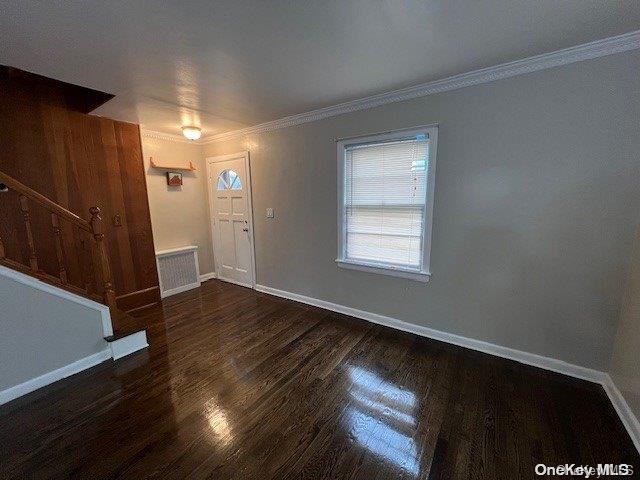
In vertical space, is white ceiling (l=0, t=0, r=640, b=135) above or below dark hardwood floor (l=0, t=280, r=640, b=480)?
above

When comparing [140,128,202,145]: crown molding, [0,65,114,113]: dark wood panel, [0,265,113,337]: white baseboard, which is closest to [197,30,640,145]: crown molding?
[140,128,202,145]: crown molding

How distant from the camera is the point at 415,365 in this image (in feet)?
7.26

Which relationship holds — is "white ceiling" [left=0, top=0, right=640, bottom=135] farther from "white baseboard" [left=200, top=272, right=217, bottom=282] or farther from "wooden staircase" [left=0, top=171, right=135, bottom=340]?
"white baseboard" [left=200, top=272, right=217, bottom=282]

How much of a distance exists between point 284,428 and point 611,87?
3067mm

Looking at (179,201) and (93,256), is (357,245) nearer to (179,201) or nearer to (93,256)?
(93,256)

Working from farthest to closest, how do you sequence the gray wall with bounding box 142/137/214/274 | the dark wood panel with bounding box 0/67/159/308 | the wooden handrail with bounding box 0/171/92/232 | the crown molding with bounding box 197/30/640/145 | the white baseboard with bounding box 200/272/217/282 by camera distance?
1. the white baseboard with bounding box 200/272/217/282
2. the gray wall with bounding box 142/137/214/274
3. the dark wood panel with bounding box 0/67/159/308
4. the wooden handrail with bounding box 0/171/92/232
5. the crown molding with bounding box 197/30/640/145

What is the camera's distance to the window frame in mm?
2377

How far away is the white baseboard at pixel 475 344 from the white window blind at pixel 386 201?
2.09 feet

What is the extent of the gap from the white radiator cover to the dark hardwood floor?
1610 millimetres

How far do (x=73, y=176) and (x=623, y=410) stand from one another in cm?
508

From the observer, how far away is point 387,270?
2.77 meters

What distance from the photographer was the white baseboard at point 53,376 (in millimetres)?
1892

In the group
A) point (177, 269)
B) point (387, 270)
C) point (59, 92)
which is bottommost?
point (177, 269)

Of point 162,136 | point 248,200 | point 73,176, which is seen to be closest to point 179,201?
point 162,136
